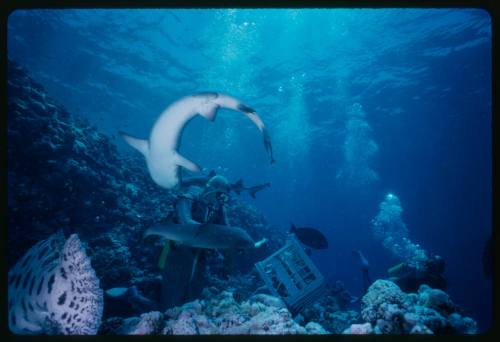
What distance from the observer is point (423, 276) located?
791 cm

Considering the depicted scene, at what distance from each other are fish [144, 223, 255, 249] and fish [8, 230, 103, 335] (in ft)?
3.51

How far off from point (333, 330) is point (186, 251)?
15.5ft

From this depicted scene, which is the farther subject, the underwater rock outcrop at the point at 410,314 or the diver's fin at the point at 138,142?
the diver's fin at the point at 138,142

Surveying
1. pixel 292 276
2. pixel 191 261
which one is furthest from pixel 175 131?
pixel 292 276

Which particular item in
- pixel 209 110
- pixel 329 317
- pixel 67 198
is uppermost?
pixel 209 110

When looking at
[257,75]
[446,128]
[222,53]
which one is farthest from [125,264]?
[446,128]

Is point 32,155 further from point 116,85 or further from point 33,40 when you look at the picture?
point 116,85

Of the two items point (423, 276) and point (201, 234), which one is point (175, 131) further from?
point (423, 276)

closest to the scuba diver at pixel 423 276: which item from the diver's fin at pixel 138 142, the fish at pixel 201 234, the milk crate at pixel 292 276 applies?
the milk crate at pixel 292 276

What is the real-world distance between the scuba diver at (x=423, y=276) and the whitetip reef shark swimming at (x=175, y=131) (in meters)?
7.03

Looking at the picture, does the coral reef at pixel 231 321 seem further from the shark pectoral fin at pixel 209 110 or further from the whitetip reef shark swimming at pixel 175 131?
the shark pectoral fin at pixel 209 110

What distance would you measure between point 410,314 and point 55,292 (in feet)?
14.6

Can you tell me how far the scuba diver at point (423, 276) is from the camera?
7.88m

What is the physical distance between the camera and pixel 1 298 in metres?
2.96
